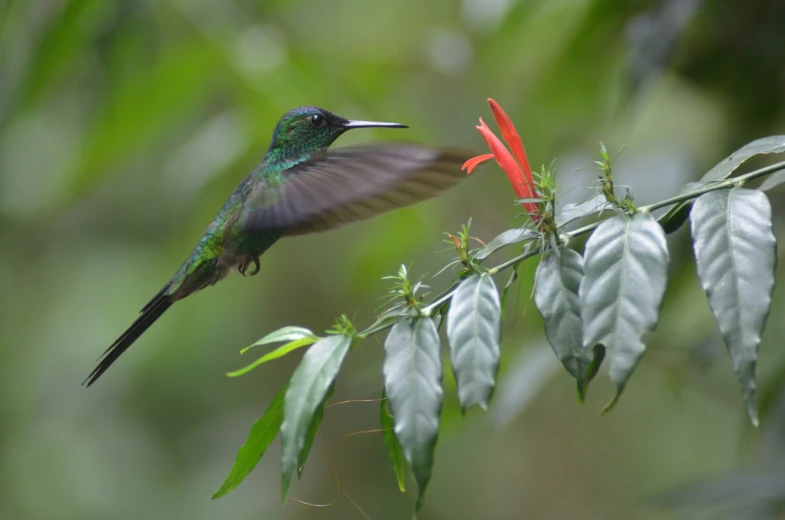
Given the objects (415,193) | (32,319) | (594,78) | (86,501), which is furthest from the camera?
(32,319)

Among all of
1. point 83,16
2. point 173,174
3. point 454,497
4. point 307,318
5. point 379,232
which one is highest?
point 83,16

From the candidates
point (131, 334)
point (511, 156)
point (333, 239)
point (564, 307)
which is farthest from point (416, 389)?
point (333, 239)

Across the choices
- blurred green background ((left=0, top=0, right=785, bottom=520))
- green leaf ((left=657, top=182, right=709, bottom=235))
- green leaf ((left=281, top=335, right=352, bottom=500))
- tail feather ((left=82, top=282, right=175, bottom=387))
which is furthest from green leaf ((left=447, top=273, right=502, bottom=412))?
blurred green background ((left=0, top=0, right=785, bottom=520))

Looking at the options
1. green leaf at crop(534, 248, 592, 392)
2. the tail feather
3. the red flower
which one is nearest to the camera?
green leaf at crop(534, 248, 592, 392)

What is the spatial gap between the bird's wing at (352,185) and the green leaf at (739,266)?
0.38 metres

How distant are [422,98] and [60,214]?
2245 millimetres

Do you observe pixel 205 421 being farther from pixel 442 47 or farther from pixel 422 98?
pixel 442 47

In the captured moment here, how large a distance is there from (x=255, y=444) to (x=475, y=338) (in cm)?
35

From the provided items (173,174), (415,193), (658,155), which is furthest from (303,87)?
(415,193)

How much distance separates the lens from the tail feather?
1.26 meters

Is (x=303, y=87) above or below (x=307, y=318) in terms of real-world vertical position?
above

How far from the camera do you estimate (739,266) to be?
84 cm

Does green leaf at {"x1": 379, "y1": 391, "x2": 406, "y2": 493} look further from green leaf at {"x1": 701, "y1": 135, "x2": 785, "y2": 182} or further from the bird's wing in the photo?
green leaf at {"x1": 701, "y1": 135, "x2": 785, "y2": 182}

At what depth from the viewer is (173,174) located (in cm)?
327
